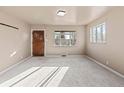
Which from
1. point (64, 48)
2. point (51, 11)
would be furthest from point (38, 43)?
point (51, 11)

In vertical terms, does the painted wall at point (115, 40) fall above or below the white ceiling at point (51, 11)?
below

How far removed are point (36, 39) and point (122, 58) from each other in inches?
285

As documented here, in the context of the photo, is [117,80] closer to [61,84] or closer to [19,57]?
[61,84]

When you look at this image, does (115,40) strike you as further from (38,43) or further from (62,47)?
(38,43)

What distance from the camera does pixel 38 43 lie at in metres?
10.9

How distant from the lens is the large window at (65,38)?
432 inches

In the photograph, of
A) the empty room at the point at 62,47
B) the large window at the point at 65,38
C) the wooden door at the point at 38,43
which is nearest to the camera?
the empty room at the point at 62,47

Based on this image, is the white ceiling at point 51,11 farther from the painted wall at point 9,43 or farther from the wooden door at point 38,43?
the wooden door at point 38,43

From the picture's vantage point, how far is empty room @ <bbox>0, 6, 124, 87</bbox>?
4.44 m

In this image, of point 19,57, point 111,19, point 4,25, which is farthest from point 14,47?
point 111,19

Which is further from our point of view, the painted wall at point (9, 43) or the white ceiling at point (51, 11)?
the painted wall at point (9, 43)

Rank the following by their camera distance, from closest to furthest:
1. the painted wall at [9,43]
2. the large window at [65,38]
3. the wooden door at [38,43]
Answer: the painted wall at [9,43], the wooden door at [38,43], the large window at [65,38]

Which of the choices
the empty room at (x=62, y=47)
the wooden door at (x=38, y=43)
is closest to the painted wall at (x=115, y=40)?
the empty room at (x=62, y=47)
